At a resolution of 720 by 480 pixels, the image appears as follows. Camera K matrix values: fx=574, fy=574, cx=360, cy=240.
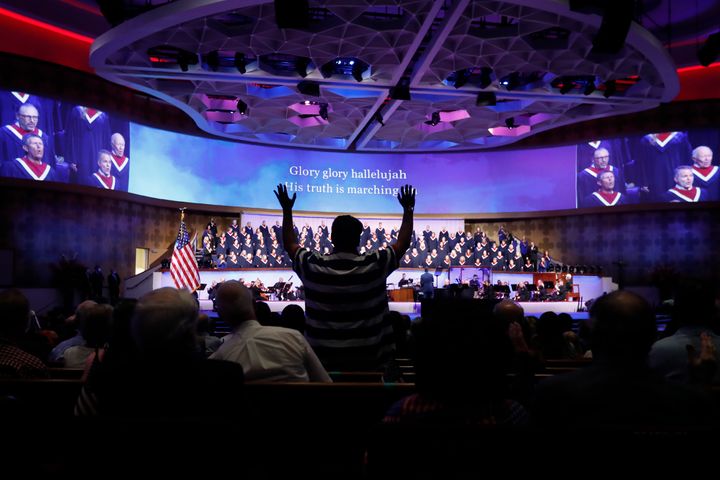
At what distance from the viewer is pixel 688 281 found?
2930mm

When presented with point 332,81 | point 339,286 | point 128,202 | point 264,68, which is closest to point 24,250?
point 128,202

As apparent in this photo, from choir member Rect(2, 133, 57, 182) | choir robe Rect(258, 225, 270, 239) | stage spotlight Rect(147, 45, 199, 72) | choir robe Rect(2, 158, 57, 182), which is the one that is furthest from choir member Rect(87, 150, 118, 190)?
choir robe Rect(258, 225, 270, 239)

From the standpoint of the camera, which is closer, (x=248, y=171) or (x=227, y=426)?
(x=227, y=426)

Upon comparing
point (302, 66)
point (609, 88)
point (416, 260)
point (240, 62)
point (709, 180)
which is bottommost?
point (416, 260)

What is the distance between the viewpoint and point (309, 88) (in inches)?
564

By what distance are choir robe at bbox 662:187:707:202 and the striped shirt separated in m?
17.8

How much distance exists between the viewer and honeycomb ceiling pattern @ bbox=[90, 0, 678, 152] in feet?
36.9

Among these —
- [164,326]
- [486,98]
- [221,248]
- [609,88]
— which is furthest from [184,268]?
[609,88]

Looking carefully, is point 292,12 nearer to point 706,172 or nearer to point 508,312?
point 508,312

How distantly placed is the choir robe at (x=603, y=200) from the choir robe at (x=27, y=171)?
54.1 ft

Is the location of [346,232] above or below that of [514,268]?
above

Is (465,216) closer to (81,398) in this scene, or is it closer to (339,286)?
(339,286)

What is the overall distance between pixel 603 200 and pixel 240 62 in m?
12.9

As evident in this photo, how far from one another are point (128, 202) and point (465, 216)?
465 inches
